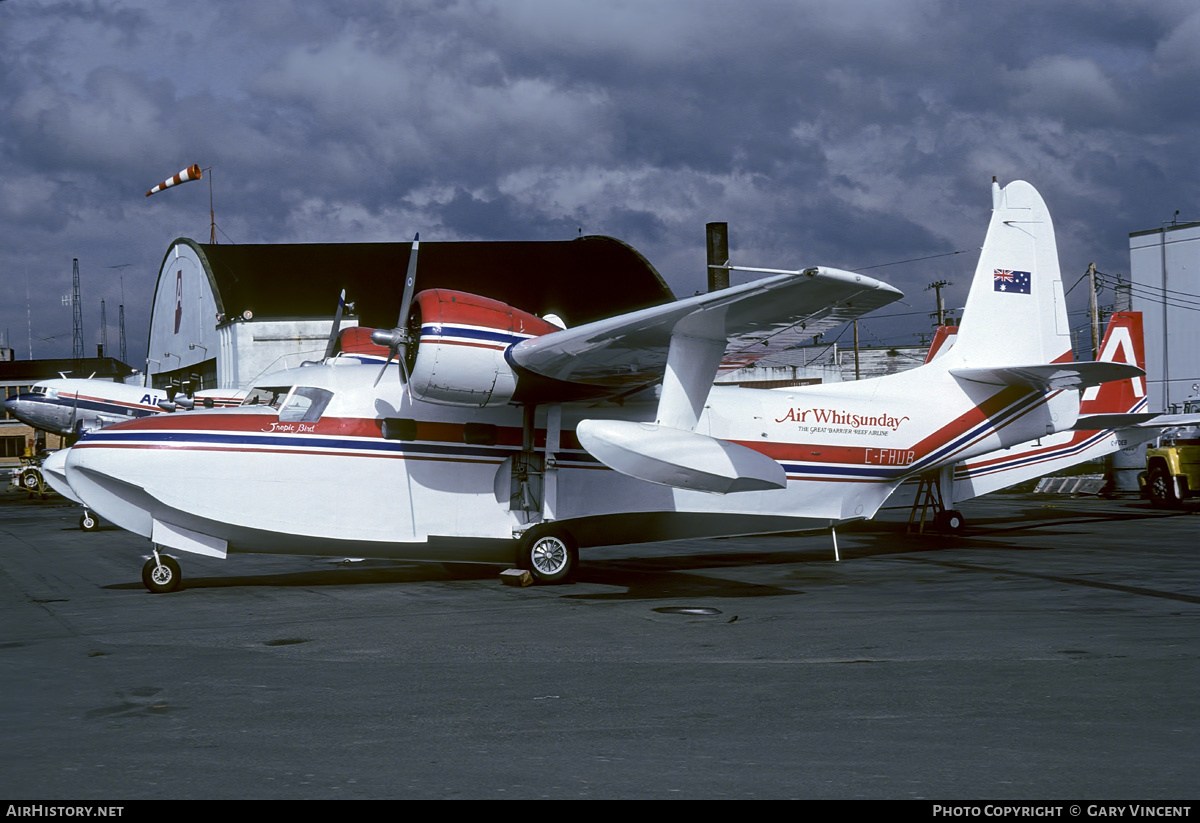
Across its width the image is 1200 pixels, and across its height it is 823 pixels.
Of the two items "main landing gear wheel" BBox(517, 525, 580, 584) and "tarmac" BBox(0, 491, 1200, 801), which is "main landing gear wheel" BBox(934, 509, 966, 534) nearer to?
"tarmac" BBox(0, 491, 1200, 801)

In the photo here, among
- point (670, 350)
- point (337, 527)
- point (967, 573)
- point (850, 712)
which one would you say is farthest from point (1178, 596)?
point (337, 527)

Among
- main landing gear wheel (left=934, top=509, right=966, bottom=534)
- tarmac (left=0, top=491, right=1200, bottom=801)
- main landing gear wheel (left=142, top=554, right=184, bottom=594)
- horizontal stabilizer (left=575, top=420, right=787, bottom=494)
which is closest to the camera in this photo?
tarmac (left=0, top=491, right=1200, bottom=801)

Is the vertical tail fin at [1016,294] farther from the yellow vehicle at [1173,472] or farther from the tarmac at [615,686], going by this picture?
the yellow vehicle at [1173,472]

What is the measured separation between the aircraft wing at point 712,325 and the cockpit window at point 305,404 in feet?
8.77

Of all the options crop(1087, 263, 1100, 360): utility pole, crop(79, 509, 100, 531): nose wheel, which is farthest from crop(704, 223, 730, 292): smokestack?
crop(79, 509, 100, 531): nose wheel

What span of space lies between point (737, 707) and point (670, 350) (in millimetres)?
6252

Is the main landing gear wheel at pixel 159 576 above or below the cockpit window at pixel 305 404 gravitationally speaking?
below

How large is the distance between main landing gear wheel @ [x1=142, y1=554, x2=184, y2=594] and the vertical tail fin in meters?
11.7

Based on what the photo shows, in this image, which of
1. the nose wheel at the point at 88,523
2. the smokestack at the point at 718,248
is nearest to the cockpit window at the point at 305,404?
the nose wheel at the point at 88,523

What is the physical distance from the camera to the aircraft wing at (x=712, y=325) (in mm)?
10797

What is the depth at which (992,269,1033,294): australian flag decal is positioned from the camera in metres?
17.1

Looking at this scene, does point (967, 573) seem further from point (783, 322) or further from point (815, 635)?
point (815, 635)

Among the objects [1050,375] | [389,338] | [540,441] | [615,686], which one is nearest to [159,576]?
[389,338]

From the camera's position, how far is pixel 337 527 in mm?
13141
